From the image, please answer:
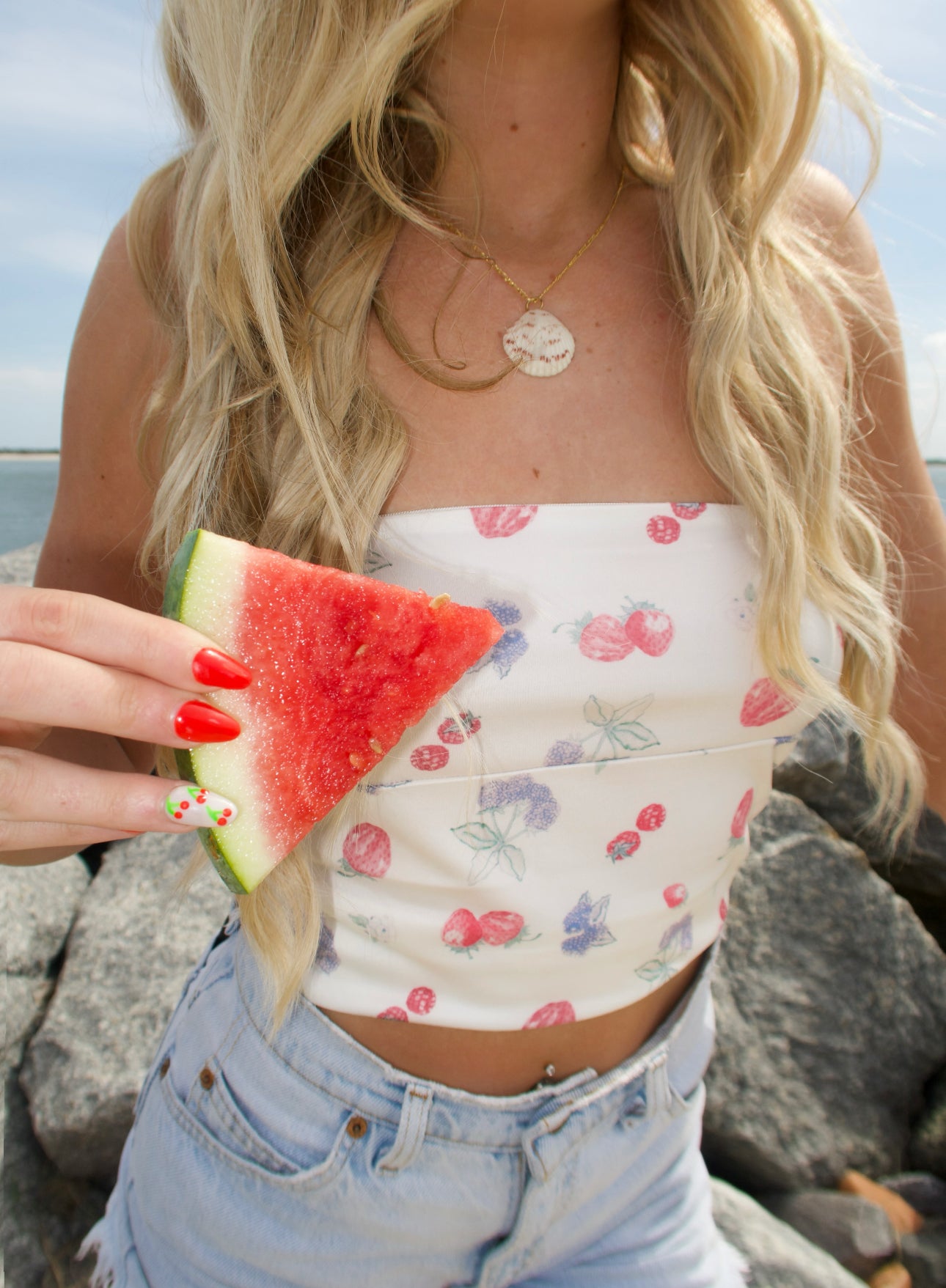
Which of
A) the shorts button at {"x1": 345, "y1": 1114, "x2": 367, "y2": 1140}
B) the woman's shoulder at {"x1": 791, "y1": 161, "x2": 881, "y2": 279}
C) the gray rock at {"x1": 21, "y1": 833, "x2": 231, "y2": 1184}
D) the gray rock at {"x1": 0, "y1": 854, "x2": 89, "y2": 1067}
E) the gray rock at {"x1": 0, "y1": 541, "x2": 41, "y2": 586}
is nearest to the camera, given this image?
A: the shorts button at {"x1": 345, "y1": 1114, "x2": 367, "y2": 1140}

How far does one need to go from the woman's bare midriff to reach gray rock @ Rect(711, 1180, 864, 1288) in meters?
1.19

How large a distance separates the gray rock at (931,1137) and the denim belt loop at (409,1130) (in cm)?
229

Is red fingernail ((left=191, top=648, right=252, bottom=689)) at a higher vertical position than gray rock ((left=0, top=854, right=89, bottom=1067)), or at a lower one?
higher

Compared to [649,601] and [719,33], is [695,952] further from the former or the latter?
[719,33]

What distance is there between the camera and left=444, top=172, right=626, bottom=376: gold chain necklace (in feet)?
4.22

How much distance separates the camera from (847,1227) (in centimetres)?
238

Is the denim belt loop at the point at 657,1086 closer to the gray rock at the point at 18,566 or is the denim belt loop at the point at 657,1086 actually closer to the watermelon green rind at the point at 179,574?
the watermelon green rind at the point at 179,574

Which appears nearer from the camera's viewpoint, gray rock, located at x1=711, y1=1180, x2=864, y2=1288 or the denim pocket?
the denim pocket

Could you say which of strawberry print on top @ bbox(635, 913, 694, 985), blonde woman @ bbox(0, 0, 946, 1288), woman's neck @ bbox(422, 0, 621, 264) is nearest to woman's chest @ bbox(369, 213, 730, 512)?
blonde woman @ bbox(0, 0, 946, 1288)

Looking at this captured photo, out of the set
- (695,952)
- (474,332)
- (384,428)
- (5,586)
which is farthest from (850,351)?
(5,586)

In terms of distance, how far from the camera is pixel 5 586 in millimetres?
829

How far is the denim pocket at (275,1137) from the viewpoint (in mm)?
1196

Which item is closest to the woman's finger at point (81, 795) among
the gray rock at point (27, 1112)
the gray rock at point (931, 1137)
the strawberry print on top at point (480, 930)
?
the strawberry print on top at point (480, 930)

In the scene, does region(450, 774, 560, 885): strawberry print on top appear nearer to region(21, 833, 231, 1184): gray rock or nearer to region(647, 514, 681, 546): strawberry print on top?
region(647, 514, 681, 546): strawberry print on top
